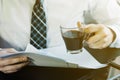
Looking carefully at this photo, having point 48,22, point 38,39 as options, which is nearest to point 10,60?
point 38,39

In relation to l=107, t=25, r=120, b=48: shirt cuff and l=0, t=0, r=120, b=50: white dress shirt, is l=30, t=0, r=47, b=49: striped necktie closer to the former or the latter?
l=0, t=0, r=120, b=50: white dress shirt

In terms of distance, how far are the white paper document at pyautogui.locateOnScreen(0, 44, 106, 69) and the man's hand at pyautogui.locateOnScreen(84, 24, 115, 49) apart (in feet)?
0.18

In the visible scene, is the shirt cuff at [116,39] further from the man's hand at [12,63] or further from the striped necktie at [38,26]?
the man's hand at [12,63]

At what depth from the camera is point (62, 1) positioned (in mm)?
1529

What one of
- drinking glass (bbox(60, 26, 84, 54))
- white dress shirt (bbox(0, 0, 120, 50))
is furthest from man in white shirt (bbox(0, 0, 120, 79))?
drinking glass (bbox(60, 26, 84, 54))

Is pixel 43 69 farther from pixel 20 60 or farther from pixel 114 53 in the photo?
pixel 114 53

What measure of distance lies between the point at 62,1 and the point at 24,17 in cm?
21

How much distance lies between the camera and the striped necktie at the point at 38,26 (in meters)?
1.41

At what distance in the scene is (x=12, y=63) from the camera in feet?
3.89

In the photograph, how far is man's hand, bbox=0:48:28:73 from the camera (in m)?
1.15

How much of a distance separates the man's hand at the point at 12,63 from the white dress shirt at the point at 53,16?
0.88ft

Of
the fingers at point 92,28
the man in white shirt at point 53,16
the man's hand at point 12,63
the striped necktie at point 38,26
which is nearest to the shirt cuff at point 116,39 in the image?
the man in white shirt at point 53,16

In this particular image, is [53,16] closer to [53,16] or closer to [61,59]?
[53,16]

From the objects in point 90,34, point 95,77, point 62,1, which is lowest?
point 95,77
